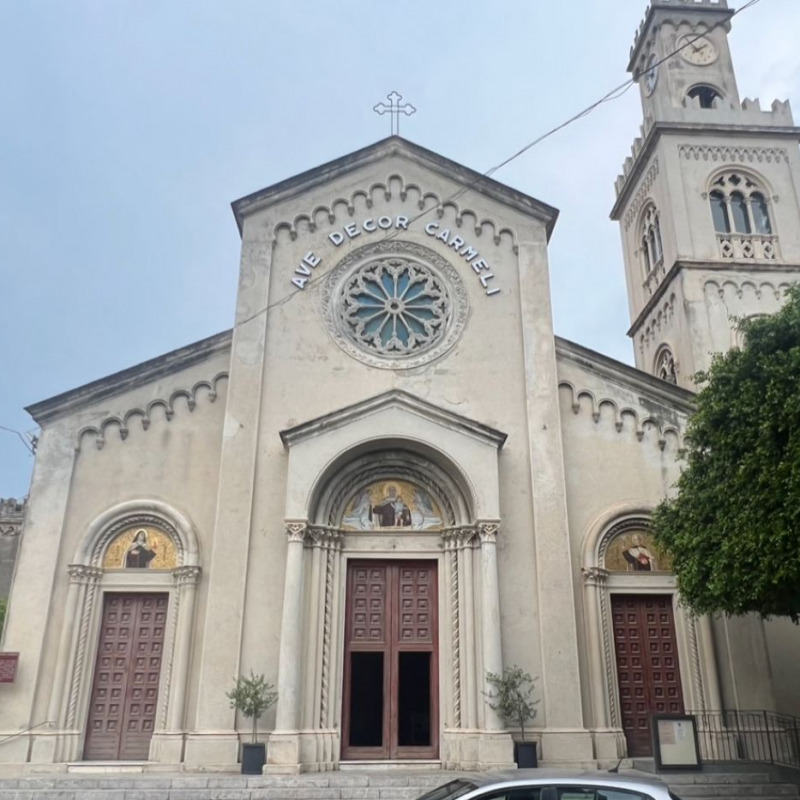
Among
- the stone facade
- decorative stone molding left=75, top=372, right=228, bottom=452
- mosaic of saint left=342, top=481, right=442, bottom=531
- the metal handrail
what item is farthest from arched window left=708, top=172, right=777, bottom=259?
the stone facade

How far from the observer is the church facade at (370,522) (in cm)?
1472

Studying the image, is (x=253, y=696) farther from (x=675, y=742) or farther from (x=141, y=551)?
(x=675, y=742)

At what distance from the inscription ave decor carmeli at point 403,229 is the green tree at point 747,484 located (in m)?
6.22

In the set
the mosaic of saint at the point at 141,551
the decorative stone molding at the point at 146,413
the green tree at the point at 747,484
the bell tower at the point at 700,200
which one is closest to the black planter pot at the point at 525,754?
the green tree at the point at 747,484

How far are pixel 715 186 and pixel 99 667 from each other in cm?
2168

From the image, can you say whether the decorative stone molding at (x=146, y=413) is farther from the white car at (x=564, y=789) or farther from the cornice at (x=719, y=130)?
the cornice at (x=719, y=130)

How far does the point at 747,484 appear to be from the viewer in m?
12.3

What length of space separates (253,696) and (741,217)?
19873mm

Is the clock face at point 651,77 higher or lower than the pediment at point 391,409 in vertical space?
higher

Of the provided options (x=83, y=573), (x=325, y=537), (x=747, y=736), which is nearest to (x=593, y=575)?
(x=747, y=736)

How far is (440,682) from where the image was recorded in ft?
49.5

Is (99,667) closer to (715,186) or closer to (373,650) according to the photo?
(373,650)

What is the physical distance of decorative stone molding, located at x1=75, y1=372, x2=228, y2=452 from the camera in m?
16.5

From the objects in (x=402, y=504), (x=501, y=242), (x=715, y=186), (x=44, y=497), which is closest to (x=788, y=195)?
(x=715, y=186)
